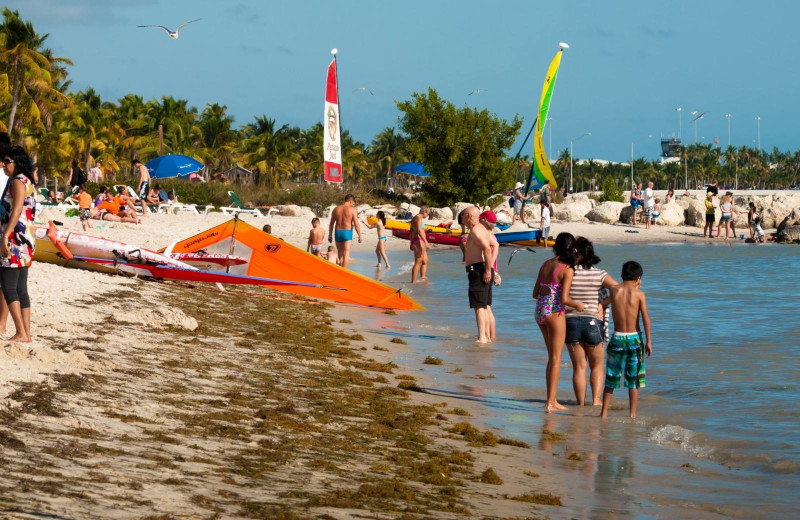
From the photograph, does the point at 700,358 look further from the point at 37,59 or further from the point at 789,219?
the point at 37,59

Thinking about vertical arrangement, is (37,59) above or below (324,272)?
above

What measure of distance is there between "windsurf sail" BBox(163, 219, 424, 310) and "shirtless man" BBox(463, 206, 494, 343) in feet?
12.5

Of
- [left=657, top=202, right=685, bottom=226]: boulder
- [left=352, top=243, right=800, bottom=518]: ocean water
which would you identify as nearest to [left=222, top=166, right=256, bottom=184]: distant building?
[left=657, top=202, right=685, bottom=226]: boulder

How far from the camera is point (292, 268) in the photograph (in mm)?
14922

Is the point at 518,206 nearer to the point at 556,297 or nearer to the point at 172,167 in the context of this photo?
the point at 172,167

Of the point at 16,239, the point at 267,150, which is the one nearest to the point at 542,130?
the point at 16,239

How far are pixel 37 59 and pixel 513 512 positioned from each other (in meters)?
46.5

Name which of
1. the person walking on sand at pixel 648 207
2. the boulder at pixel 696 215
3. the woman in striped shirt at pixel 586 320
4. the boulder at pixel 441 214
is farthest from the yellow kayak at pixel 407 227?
the woman in striped shirt at pixel 586 320

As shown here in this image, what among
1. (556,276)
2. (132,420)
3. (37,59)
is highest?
(37,59)

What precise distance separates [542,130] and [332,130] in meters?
10.9

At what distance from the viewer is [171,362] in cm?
789

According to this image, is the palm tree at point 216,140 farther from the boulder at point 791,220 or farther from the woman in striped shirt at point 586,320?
the woman in striped shirt at point 586,320

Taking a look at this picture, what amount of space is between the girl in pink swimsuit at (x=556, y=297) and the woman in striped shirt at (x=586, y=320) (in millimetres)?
77

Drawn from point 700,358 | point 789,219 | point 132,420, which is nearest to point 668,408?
point 700,358
